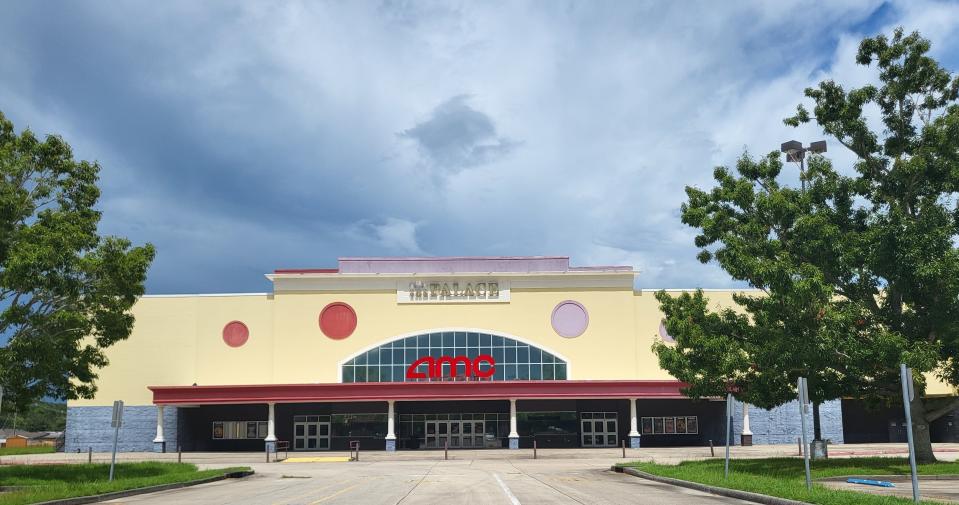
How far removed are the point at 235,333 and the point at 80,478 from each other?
28.3 meters

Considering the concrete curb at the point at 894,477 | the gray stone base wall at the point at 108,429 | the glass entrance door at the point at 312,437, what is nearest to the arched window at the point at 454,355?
the glass entrance door at the point at 312,437

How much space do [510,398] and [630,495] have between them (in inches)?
1157

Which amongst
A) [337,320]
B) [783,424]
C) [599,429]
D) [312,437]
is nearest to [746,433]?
[783,424]

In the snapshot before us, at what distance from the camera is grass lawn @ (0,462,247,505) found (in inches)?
776

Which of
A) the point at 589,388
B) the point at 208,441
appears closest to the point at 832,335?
the point at 589,388

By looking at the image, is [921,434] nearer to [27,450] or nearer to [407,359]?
[407,359]

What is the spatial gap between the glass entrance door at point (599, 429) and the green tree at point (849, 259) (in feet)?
77.3

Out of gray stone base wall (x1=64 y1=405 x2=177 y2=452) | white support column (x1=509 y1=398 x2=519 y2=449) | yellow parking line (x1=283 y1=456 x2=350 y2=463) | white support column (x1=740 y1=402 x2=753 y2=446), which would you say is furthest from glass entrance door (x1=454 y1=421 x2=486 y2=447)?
gray stone base wall (x1=64 y1=405 x2=177 y2=452)

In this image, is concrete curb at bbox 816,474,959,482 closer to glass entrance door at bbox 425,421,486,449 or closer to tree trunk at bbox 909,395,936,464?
tree trunk at bbox 909,395,936,464

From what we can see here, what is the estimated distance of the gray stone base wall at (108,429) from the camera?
52.2 metres

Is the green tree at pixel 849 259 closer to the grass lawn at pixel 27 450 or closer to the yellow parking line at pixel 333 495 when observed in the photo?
the yellow parking line at pixel 333 495

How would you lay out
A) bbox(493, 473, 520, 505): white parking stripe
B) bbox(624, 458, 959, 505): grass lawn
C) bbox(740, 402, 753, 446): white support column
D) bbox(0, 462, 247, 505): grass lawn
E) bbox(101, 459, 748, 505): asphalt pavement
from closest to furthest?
bbox(624, 458, 959, 505): grass lawn
bbox(493, 473, 520, 505): white parking stripe
bbox(101, 459, 748, 505): asphalt pavement
bbox(0, 462, 247, 505): grass lawn
bbox(740, 402, 753, 446): white support column

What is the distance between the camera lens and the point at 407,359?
5231cm

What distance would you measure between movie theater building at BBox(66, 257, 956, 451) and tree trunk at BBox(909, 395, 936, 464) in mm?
25198
